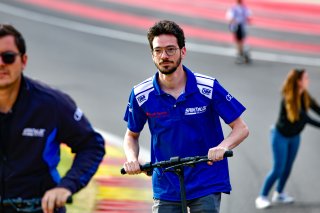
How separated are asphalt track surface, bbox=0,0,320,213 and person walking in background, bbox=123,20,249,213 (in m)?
4.47

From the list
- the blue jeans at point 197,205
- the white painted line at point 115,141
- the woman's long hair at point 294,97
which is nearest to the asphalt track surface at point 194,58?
the white painted line at point 115,141

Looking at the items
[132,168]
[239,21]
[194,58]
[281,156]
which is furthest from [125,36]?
[132,168]

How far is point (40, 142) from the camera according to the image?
5.41 m

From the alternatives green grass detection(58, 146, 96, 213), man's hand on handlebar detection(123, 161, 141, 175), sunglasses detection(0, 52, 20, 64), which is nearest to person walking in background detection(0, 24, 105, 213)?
sunglasses detection(0, 52, 20, 64)

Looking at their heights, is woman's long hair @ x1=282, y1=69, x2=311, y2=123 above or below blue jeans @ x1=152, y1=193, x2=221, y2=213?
above

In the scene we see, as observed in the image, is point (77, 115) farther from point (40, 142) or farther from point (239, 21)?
point (239, 21)

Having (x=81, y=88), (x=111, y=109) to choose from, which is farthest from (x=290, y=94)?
(x=81, y=88)

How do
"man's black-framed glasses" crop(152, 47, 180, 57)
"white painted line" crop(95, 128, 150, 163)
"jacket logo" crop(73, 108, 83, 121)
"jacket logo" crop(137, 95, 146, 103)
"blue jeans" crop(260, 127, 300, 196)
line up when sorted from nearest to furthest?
"jacket logo" crop(73, 108, 83, 121), "man's black-framed glasses" crop(152, 47, 180, 57), "jacket logo" crop(137, 95, 146, 103), "blue jeans" crop(260, 127, 300, 196), "white painted line" crop(95, 128, 150, 163)

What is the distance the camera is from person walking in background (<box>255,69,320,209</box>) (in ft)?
37.3

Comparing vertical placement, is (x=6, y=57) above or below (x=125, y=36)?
below

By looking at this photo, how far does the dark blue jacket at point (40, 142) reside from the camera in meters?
5.35

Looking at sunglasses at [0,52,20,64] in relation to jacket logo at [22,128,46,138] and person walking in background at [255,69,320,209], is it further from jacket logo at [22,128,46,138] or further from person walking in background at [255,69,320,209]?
person walking in background at [255,69,320,209]

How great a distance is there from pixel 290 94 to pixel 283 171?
1010mm

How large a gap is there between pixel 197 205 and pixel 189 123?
64 centimetres
